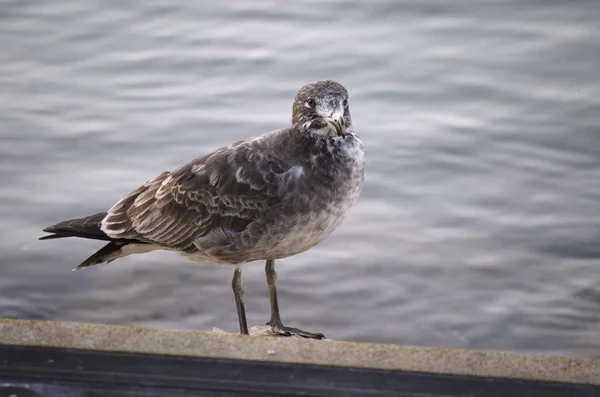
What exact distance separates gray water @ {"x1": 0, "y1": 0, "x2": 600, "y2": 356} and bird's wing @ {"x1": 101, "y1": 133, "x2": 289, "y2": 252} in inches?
35.3

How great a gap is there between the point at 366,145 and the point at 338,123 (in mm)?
3206

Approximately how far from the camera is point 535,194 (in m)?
7.71

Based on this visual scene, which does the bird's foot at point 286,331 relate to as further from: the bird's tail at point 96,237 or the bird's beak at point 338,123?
the bird's beak at point 338,123

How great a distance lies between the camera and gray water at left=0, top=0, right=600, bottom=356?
6.57 meters

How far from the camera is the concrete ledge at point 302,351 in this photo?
402 cm

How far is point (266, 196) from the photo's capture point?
5234 millimetres

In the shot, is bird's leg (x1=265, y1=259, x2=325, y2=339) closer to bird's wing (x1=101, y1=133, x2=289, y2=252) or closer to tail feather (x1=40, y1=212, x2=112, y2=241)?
bird's wing (x1=101, y1=133, x2=289, y2=252)

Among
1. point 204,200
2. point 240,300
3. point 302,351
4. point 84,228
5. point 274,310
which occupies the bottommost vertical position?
point 274,310

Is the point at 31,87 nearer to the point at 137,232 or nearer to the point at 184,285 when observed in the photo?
the point at 184,285

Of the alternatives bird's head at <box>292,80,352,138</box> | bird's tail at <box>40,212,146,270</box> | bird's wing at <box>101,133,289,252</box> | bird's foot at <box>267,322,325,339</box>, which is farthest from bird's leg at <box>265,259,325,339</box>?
bird's head at <box>292,80,352,138</box>

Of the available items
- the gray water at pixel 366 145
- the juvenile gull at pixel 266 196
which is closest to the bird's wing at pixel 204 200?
the juvenile gull at pixel 266 196

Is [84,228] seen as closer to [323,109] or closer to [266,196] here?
[266,196]

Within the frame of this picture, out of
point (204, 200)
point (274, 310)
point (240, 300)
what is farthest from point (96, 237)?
point (274, 310)

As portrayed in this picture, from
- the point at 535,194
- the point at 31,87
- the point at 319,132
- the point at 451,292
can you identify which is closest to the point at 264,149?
the point at 319,132
